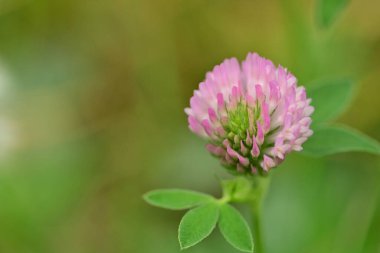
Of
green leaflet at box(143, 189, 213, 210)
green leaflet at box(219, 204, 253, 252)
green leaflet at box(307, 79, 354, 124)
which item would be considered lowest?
green leaflet at box(219, 204, 253, 252)

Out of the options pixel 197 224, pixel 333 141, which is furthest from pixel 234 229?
pixel 333 141

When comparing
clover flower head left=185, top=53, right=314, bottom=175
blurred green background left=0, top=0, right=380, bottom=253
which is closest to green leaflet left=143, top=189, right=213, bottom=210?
clover flower head left=185, top=53, right=314, bottom=175

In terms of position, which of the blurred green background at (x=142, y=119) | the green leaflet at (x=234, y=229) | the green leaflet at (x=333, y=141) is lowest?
the green leaflet at (x=234, y=229)

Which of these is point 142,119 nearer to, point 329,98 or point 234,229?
point 329,98

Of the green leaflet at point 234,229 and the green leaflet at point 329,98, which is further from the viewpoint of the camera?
the green leaflet at point 329,98

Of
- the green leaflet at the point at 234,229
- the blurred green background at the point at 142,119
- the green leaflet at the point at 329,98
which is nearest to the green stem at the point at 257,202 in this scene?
the green leaflet at the point at 234,229

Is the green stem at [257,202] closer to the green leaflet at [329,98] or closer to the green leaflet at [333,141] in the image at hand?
the green leaflet at [333,141]

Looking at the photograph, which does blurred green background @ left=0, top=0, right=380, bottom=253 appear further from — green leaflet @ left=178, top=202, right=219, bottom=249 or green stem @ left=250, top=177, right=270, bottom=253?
green leaflet @ left=178, top=202, right=219, bottom=249
